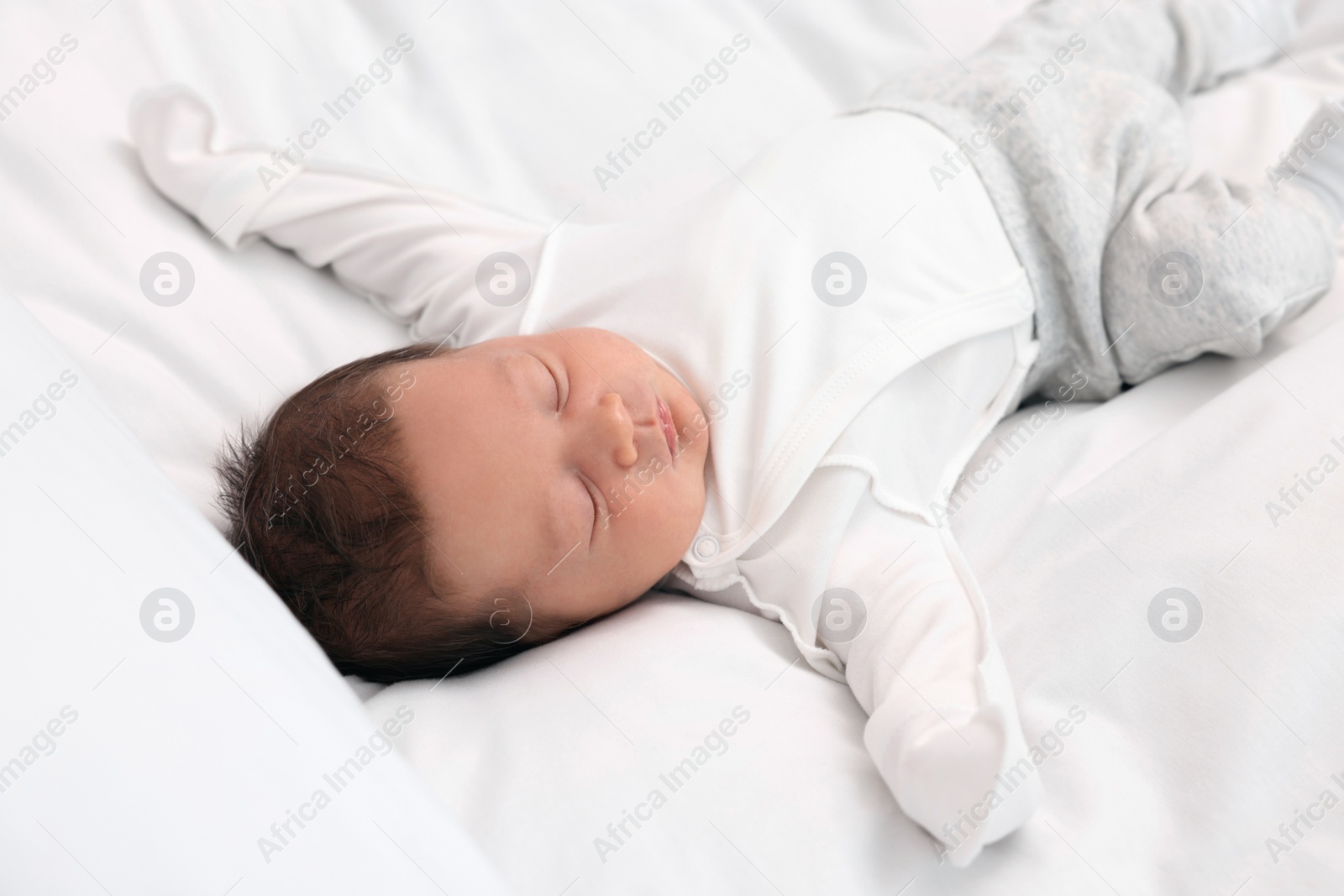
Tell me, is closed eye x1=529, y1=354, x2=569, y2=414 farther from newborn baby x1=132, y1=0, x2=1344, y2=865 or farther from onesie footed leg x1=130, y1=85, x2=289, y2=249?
onesie footed leg x1=130, y1=85, x2=289, y2=249

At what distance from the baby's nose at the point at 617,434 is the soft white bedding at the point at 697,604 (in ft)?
0.58

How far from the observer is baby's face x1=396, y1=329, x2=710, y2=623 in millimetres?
932

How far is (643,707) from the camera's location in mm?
863

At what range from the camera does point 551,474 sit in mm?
955

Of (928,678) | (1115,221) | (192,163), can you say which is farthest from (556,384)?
(1115,221)

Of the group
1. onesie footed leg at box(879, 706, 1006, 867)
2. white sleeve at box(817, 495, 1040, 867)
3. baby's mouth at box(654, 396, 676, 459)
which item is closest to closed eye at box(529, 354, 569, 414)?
baby's mouth at box(654, 396, 676, 459)

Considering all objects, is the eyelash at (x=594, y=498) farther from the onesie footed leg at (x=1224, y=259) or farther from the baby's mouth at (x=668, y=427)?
the onesie footed leg at (x=1224, y=259)

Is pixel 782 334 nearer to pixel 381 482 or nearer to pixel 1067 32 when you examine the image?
pixel 381 482

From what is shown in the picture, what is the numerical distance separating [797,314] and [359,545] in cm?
55

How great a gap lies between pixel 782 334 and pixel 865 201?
220 millimetres

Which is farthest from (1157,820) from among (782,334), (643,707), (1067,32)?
(1067,32)

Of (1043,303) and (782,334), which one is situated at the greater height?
(782,334)

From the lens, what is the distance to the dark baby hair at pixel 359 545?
924mm

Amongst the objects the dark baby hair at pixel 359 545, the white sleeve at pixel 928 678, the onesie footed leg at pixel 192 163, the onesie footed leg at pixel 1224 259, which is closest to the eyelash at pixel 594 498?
the dark baby hair at pixel 359 545
